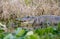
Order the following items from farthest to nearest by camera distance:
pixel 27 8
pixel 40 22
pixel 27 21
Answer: pixel 27 8
pixel 27 21
pixel 40 22

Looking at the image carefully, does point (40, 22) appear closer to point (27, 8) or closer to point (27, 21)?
point (27, 21)

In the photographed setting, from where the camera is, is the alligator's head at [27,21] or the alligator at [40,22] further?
the alligator's head at [27,21]

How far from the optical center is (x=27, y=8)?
6293 millimetres

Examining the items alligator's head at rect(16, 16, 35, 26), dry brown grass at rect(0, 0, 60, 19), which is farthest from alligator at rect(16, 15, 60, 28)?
dry brown grass at rect(0, 0, 60, 19)

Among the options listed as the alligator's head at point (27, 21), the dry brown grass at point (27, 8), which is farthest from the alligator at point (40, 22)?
the dry brown grass at point (27, 8)

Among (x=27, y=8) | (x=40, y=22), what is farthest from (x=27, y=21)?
(x=27, y=8)

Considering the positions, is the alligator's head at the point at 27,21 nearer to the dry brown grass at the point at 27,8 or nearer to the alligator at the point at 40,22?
the alligator at the point at 40,22

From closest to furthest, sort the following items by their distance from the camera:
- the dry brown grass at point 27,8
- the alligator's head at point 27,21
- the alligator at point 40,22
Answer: the alligator at point 40,22 → the alligator's head at point 27,21 → the dry brown grass at point 27,8

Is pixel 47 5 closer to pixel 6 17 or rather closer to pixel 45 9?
pixel 45 9

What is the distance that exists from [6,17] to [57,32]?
436 cm

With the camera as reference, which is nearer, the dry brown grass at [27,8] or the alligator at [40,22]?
the alligator at [40,22]

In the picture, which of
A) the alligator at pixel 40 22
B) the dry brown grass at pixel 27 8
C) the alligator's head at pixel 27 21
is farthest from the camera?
the dry brown grass at pixel 27 8

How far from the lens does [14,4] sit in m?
6.18

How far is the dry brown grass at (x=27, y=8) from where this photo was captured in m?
6.00
